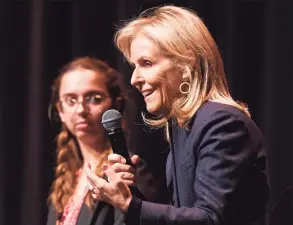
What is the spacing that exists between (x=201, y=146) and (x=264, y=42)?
2.84 feet

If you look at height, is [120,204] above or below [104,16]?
below

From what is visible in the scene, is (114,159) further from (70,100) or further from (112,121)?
(70,100)

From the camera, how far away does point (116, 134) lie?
1.07 meters

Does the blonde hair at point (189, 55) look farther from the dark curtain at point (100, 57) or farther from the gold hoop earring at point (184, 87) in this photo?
the dark curtain at point (100, 57)

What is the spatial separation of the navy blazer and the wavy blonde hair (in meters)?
0.62

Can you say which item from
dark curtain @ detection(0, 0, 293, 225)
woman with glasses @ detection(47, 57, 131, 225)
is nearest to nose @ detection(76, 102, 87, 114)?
woman with glasses @ detection(47, 57, 131, 225)

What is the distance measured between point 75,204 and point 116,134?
0.60m

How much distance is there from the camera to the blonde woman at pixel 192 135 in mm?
994

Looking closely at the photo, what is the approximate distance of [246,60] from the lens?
5.96ft

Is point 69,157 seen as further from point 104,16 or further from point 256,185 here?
point 256,185

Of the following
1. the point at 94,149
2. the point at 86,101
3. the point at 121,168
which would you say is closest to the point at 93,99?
the point at 86,101

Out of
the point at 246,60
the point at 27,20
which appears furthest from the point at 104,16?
the point at 246,60

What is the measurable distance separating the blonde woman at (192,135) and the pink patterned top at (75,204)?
476mm

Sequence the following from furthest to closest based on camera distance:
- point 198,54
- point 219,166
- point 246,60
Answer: point 246,60
point 198,54
point 219,166
